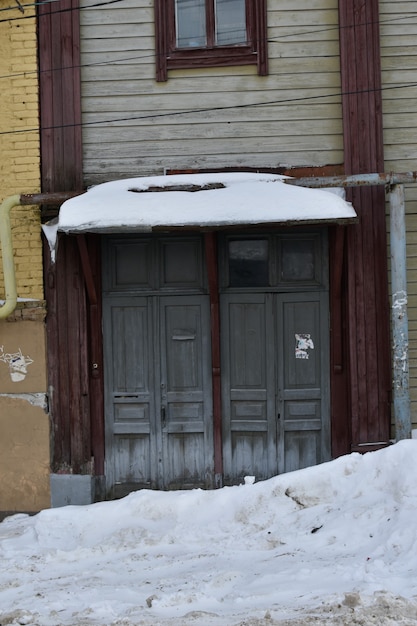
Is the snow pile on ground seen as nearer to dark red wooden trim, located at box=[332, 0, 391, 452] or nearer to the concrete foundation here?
the concrete foundation

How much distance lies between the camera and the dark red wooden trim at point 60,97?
7566 mm

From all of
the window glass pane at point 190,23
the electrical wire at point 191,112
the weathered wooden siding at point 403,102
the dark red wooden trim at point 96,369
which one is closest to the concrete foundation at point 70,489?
the dark red wooden trim at point 96,369

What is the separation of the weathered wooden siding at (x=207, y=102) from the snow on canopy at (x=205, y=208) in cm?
67

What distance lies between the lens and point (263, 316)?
25.0 feet

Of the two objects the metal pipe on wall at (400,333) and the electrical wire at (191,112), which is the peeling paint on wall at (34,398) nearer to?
the electrical wire at (191,112)

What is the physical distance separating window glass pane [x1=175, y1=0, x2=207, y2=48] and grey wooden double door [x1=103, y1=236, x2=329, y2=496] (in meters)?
→ 2.03

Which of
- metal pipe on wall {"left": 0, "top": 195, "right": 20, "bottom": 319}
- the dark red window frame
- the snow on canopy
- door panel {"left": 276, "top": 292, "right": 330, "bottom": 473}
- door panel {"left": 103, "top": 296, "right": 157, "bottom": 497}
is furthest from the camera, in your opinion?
door panel {"left": 103, "top": 296, "right": 157, "bottom": 497}

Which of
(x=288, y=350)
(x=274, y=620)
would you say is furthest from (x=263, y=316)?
(x=274, y=620)

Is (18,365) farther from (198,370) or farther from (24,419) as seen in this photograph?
(198,370)

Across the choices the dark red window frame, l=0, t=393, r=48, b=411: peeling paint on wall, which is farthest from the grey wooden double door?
the dark red window frame

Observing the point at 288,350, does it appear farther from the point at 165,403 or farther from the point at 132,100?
the point at 132,100

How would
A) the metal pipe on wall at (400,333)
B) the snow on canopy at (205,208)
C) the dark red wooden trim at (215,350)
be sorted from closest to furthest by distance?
the snow on canopy at (205,208) < the metal pipe on wall at (400,333) < the dark red wooden trim at (215,350)

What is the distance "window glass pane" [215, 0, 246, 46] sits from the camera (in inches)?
298

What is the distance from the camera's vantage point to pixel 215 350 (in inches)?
296
